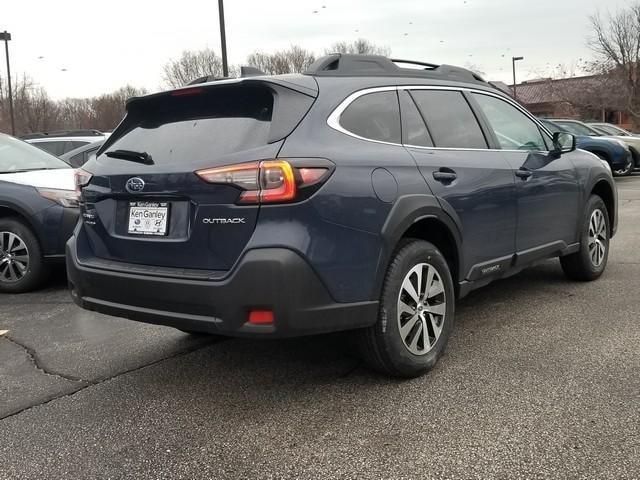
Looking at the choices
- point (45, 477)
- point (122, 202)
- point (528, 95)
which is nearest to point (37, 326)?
point (122, 202)

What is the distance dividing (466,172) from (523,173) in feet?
2.56

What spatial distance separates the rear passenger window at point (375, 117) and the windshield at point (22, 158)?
4384 mm

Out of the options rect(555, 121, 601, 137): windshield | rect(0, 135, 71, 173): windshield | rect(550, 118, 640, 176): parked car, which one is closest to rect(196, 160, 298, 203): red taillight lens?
rect(0, 135, 71, 173): windshield

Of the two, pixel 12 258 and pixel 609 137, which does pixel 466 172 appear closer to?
pixel 12 258

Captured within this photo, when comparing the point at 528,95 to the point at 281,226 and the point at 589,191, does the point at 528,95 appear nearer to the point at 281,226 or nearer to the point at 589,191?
the point at 589,191

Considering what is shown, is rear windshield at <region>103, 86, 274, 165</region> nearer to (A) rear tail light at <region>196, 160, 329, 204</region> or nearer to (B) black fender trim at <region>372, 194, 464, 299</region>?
(A) rear tail light at <region>196, 160, 329, 204</region>

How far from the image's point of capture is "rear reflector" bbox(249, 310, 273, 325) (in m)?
2.77

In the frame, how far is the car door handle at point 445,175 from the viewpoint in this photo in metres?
3.51

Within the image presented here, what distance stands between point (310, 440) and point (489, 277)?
6.04 feet

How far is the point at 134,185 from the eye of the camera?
3145 mm

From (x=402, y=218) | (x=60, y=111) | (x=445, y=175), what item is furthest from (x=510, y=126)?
(x=60, y=111)

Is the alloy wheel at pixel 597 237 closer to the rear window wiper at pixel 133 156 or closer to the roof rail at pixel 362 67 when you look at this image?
the roof rail at pixel 362 67

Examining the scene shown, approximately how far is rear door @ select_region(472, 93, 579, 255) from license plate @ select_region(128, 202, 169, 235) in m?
2.43

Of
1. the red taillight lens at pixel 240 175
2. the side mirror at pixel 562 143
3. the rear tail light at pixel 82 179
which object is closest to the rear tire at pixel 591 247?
the side mirror at pixel 562 143
